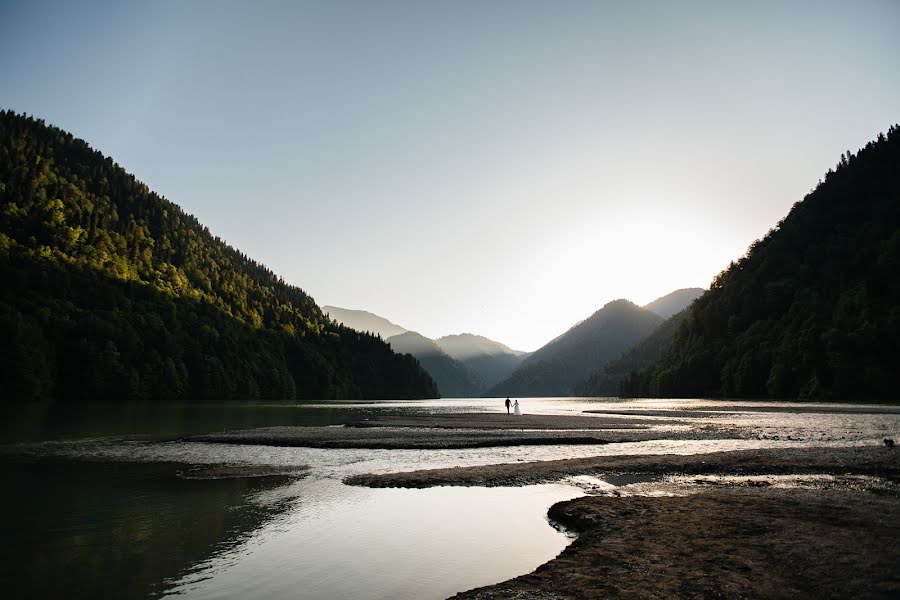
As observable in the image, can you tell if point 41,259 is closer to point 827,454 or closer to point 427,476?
point 427,476

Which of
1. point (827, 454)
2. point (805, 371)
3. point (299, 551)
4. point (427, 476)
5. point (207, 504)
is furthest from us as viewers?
point (805, 371)

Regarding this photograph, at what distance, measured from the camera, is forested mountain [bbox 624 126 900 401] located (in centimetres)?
12012

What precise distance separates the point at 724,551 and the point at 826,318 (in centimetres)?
16589

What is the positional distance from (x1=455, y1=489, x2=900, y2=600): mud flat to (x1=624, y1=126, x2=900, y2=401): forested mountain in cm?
12926

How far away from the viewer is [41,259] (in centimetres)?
14550

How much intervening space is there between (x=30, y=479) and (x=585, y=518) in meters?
24.2

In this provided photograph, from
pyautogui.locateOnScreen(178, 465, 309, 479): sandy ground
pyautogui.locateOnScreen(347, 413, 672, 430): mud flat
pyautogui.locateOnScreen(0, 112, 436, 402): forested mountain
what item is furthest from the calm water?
pyautogui.locateOnScreen(0, 112, 436, 402): forested mountain

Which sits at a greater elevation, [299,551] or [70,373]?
[70,373]

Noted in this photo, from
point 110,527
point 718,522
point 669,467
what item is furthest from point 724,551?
point 110,527

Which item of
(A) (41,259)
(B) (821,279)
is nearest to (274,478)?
(A) (41,259)

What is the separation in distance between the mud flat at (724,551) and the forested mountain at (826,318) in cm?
12926

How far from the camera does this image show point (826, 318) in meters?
146

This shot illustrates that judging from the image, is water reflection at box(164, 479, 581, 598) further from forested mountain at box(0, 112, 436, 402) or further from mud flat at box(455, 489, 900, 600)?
forested mountain at box(0, 112, 436, 402)

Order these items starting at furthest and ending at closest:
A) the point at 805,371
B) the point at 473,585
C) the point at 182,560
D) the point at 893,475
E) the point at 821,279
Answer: the point at 821,279 → the point at 805,371 → the point at 893,475 → the point at 182,560 → the point at 473,585
